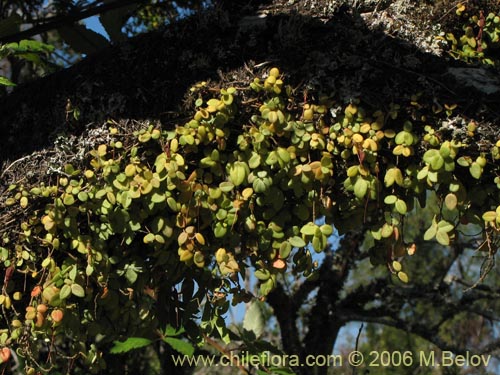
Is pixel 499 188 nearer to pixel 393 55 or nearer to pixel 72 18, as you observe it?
pixel 393 55

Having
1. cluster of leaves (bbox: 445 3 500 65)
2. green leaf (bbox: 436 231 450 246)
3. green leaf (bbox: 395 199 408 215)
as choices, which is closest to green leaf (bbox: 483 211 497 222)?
green leaf (bbox: 436 231 450 246)

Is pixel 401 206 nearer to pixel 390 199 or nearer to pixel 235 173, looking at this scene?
pixel 390 199

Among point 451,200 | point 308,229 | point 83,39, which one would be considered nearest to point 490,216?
point 451,200

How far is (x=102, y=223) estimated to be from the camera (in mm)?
1978

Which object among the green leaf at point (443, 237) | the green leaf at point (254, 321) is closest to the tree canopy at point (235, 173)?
the green leaf at point (443, 237)

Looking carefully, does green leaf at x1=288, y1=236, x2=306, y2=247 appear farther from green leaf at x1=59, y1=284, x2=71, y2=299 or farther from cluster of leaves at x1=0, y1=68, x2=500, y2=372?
green leaf at x1=59, y1=284, x2=71, y2=299

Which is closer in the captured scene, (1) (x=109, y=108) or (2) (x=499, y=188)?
(2) (x=499, y=188)

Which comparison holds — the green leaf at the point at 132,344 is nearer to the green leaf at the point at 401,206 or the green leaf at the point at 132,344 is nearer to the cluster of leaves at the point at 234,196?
the cluster of leaves at the point at 234,196

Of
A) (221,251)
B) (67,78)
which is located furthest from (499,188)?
(67,78)

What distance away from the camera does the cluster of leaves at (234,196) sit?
184cm

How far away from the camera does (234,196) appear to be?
1912mm

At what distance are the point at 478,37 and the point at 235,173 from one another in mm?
1048

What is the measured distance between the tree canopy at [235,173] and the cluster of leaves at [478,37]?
0.04 ft

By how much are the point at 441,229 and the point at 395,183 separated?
19 centimetres
